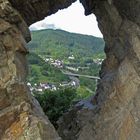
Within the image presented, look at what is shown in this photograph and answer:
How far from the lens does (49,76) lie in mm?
105125

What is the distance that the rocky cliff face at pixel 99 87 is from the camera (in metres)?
21.1

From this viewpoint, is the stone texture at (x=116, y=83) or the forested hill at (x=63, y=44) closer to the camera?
the stone texture at (x=116, y=83)

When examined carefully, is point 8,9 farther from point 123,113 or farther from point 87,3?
point 87,3

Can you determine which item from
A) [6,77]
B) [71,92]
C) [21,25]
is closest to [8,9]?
[21,25]

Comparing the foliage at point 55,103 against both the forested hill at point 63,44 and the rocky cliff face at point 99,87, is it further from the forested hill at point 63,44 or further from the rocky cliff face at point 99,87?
the forested hill at point 63,44

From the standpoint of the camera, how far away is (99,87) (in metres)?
30.9

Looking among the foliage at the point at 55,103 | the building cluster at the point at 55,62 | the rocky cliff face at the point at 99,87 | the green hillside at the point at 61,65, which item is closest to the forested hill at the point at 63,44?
the green hillside at the point at 61,65

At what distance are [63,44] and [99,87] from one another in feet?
477

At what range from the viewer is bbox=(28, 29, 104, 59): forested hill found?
543ft

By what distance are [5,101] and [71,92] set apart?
978 inches

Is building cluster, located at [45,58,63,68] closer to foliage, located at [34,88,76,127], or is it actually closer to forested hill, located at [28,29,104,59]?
forested hill, located at [28,29,104,59]

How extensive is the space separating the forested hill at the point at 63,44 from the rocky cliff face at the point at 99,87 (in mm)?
121737

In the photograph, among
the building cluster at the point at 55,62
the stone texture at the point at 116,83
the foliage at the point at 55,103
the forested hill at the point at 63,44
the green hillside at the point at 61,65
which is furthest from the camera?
the forested hill at the point at 63,44

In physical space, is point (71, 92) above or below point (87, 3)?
below
